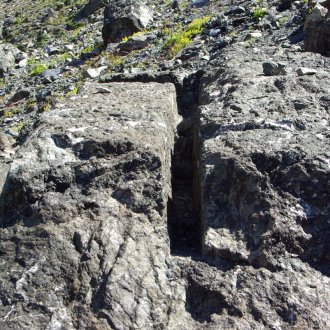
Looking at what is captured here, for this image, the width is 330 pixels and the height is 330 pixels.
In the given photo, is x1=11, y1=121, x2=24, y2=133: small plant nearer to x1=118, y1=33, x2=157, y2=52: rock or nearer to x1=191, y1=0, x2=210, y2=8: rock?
x1=118, y1=33, x2=157, y2=52: rock

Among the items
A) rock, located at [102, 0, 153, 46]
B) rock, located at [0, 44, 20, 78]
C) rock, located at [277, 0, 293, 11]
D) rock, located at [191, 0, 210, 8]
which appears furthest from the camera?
rock, located at [0, 44, 20, 78]

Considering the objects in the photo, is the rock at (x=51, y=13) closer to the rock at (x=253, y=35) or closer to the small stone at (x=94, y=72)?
the small stone at (x=94, y=72)

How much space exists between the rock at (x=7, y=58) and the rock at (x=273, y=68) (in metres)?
13.4

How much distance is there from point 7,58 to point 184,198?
15216mm

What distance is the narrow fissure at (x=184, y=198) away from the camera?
396 centimetres

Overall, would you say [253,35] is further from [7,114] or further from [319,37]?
[7,114]

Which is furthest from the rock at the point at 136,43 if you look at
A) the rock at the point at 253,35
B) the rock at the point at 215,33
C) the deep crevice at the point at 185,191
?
the deep crevice at the point at 185,191

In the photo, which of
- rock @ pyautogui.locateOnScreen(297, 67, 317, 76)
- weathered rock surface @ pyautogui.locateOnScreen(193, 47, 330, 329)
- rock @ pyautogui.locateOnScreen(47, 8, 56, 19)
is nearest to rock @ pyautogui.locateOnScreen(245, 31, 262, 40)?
rock @ pyautogui.locateOnScreen(297, 67, 317, 76)

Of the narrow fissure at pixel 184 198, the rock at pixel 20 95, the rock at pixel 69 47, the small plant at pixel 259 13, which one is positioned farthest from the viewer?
the rock at pixel 69 47

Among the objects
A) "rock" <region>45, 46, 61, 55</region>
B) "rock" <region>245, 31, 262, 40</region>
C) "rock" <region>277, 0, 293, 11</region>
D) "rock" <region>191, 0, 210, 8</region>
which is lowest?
"rock" <region>45, 46, 61, 55</region>

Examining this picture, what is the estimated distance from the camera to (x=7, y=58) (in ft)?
58.9

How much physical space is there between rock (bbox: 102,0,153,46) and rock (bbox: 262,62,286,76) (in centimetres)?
1158

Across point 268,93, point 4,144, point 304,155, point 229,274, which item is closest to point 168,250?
point 229,274

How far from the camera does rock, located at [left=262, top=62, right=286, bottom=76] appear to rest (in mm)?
5547
